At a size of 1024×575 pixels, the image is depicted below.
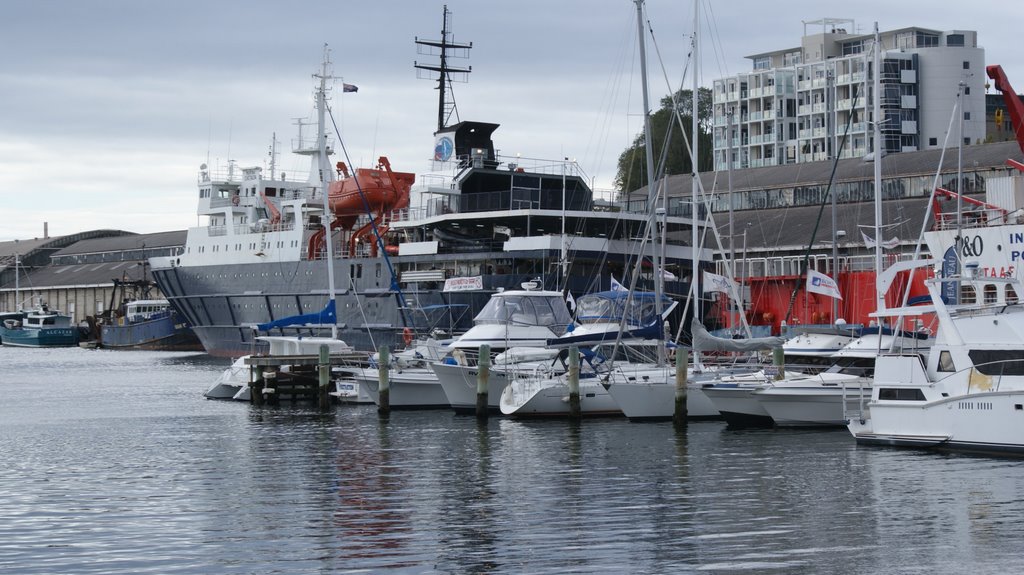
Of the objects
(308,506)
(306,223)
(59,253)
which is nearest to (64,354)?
(306,223)

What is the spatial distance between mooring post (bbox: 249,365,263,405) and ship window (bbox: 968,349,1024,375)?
82.5ft

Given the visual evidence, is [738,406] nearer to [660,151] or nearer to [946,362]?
[946,362]

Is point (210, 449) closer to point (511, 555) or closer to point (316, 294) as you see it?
point (511, 555)

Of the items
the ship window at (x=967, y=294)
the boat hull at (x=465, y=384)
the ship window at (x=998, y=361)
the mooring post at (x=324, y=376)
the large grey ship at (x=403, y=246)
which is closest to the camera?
the ship window at (x=998, y=361)

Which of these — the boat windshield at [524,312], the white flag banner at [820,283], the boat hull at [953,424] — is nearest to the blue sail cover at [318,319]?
the boat windshield at [524,312]

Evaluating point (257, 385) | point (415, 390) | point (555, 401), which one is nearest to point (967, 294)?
point (555, 401)

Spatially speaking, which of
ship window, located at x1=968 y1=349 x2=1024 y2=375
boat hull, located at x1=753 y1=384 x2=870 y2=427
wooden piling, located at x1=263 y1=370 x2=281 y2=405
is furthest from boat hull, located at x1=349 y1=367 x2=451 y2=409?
ship window, located at x1=968 y1=349 x2=1024 y2=375

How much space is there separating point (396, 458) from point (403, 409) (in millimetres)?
12059

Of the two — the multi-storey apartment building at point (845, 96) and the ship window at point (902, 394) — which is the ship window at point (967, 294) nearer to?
the ship window at point (902, 394)

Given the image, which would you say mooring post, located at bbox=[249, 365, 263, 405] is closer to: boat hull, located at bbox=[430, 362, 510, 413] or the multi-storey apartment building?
boat hull, located at bbox=[430, 362, 510, 413]

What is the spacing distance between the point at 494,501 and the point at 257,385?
23.1 metres

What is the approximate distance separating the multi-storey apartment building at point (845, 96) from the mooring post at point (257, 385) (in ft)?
219

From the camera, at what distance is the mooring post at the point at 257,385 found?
4416 cm

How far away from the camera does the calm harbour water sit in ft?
57.7
